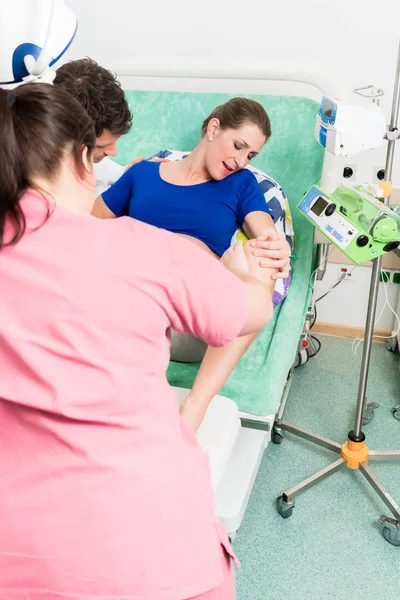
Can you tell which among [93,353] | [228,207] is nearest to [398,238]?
[228,207]

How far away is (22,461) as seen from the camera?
0.83 metres

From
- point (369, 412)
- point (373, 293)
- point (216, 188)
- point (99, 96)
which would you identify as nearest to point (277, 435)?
point (369, 412)

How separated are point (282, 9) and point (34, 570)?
241 cm

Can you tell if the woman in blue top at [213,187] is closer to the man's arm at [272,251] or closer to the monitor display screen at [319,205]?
the monitor display screen at [319,205]

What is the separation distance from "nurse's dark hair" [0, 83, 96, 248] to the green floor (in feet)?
4.47

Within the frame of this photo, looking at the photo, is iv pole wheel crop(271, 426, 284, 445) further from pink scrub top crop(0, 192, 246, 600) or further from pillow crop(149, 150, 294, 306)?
pink scrub top crop(0, 192, 246, 600)

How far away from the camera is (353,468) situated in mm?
2119

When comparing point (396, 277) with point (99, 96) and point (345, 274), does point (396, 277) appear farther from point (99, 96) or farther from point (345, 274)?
point (99, 96)

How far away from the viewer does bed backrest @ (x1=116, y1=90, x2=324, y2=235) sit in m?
2.36

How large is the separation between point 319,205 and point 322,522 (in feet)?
3.32

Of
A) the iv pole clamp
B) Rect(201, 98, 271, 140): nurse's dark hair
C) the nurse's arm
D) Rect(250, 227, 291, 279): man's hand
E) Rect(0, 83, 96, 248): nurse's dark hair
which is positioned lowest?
the iv pole clamp

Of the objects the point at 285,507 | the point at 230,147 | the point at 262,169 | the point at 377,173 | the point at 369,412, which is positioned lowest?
the point at 369,412

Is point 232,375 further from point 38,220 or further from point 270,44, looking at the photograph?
point 270,44

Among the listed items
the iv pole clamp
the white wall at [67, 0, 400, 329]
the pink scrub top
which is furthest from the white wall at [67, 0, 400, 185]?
the pink scrub top
